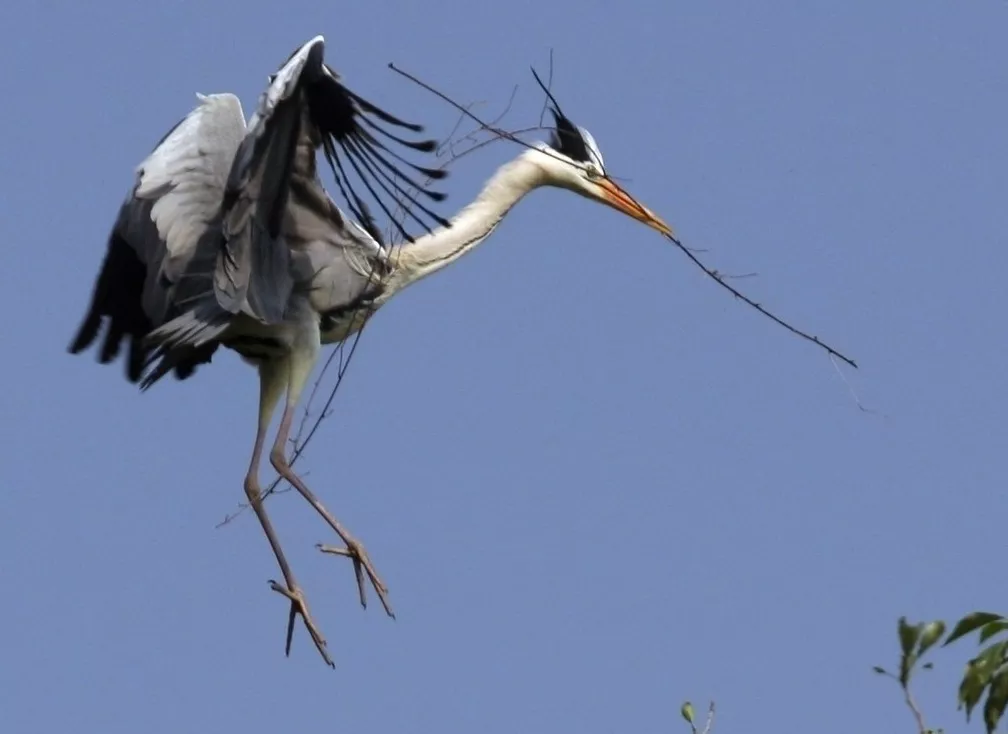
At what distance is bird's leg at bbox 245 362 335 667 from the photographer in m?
6.82

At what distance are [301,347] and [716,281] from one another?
1.78 meters

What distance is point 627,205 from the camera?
8.41 metres

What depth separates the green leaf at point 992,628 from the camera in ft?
13.1

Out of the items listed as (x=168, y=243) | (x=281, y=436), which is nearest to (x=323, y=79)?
(x=168, y=243)

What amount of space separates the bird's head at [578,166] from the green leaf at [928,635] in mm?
4296

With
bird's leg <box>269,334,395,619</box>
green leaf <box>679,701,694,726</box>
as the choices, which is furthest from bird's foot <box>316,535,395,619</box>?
green leaf <box>679,701,694,726</box>

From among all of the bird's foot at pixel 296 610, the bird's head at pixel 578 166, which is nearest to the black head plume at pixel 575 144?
the bird's head at pixel 578 166

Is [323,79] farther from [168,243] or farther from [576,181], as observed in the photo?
[576,181]

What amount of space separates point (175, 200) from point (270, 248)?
1.29 ft

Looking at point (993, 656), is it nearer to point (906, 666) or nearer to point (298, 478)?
point (906, 666)

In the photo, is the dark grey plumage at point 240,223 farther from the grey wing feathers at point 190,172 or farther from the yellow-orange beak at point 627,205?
the yellow-orange beak at point 627,205

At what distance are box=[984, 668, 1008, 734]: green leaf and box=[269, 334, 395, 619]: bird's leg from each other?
3.11 metres

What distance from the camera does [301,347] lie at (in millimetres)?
7379

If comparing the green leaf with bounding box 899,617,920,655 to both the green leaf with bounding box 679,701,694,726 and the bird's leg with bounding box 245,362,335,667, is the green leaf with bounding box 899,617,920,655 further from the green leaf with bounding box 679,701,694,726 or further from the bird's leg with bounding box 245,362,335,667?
the bird's leg with bounding box 245,362,335,667
